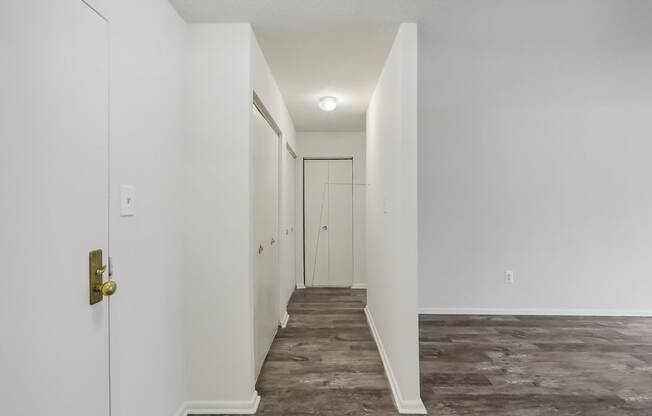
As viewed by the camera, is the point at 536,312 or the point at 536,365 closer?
the point at 536,365

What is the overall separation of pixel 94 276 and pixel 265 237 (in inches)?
57.1

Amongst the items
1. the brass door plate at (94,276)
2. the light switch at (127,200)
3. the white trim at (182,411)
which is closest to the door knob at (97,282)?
the brass door plate at (94,276)

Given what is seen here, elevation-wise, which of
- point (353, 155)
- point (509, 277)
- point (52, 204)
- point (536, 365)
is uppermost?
point (353, 155)

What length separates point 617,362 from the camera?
8.12ft

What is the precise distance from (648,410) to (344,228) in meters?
3.38

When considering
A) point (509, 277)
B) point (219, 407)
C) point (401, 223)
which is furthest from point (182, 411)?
point (509, 277)

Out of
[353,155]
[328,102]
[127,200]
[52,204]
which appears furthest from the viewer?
[353,155]

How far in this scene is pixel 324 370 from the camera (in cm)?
233

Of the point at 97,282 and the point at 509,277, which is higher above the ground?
the point at 97,282

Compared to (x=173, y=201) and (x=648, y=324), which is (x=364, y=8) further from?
(x=648, y=324)

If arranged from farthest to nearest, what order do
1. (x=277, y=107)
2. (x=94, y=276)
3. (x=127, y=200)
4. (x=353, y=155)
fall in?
1. (x=353, y=155)
2. (x=277, y=107)
3. (x=127, y=200)
4. (x=94, y=276)

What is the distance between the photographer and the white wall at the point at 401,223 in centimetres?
187

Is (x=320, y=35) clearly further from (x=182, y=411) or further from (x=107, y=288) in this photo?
(x=182, y=411)

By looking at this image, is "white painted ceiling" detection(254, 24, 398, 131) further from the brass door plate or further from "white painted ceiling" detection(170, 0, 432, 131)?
the brass door plate
